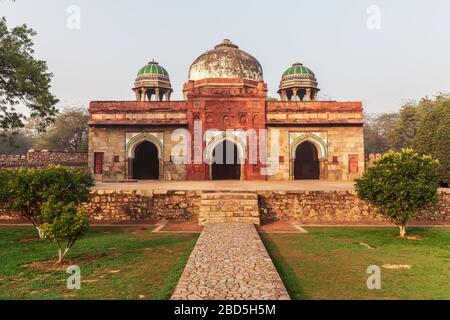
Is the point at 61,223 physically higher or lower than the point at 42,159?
lower

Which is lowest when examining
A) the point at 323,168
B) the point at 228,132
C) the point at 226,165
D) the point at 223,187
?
the point at 223,187

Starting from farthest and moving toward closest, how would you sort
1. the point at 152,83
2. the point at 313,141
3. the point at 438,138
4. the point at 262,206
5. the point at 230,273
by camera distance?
the point at 152,83, the point at 313,141, the point at 438,138, the point at 262,206, the point at 230,273

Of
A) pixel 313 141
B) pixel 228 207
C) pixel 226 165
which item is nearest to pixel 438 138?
pixel 313 141

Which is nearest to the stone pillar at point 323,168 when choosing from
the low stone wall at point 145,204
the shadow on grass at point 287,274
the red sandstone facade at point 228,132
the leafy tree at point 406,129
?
the red sandstone facade at point 228,132

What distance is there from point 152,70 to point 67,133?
596 inches

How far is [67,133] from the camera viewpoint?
38.1 metres

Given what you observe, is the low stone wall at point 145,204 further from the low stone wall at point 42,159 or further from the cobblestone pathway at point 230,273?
the low stone wall at point 42,159

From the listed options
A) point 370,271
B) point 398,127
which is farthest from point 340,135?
point 370,271

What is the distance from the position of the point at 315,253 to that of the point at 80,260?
514 cm

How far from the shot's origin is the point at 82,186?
391 inches

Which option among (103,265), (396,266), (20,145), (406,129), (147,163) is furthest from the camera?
(20,145)

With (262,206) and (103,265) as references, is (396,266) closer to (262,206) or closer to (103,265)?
(103,265)

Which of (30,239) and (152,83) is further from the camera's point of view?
(152,83)

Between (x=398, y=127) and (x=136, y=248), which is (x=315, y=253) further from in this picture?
(x=398, y=127)
